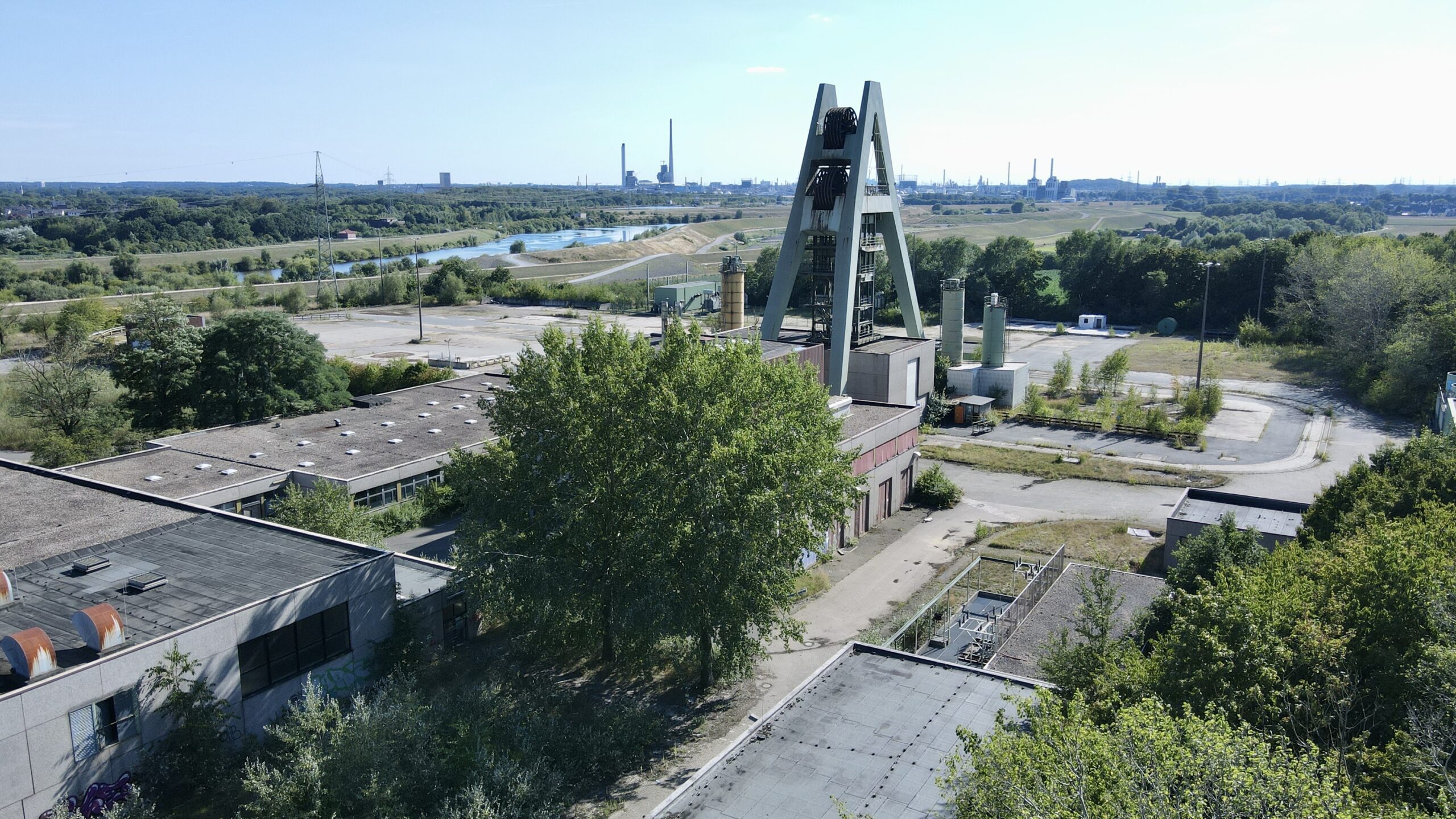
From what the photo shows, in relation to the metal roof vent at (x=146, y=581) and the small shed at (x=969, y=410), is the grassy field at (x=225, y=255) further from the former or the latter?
the metal roof vent at (x=146, y=581)

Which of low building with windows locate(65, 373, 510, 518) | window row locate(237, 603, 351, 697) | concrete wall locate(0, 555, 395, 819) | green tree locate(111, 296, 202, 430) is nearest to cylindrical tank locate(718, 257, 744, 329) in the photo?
low building with windows locate(65, 373, 510, 518)

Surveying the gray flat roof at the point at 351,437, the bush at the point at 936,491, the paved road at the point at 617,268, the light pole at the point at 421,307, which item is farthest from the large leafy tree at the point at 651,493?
the paved road at the point at 617,268

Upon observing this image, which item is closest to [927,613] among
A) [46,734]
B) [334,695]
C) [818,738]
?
[818,738]

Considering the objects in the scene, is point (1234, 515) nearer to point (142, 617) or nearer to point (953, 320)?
point (953, 320)

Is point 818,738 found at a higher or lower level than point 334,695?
higher

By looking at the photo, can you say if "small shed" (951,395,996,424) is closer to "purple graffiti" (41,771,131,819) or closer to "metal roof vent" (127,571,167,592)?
"metal roof vent" (127,571,167,592)

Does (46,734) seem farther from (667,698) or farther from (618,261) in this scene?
(618,261)
